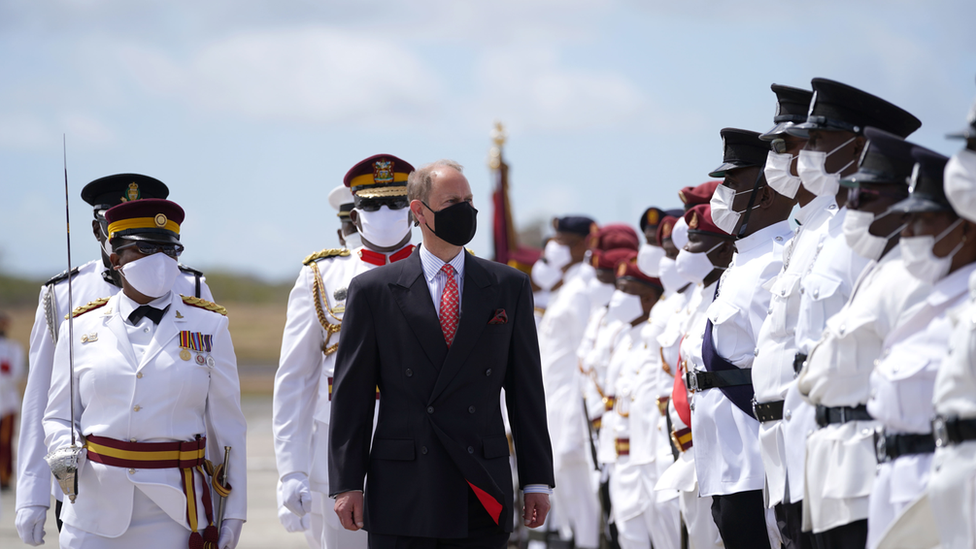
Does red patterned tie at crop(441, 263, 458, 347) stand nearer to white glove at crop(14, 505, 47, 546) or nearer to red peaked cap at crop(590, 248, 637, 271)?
white glove at crop(14, 505, 47, 546)

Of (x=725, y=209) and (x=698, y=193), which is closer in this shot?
(x=725, y=209)

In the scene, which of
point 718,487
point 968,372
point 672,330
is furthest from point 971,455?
point 672,330

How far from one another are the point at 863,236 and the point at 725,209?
5.51 ft

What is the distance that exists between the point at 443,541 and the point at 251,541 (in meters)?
7.67

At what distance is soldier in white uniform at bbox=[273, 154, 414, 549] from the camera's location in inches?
227

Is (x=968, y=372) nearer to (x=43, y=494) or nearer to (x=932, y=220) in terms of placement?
(x=932, y=220)

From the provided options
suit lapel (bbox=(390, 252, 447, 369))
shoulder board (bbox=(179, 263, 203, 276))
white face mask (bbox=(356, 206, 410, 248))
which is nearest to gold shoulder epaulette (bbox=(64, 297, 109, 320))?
shoulder board (bbox=(179, 263, 203, 276))

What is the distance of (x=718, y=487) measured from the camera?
553 cm

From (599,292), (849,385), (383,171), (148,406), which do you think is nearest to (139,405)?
(148,406)

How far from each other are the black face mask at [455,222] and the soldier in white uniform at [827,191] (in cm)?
142

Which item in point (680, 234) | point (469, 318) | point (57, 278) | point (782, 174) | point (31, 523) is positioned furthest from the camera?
point (680, 234)

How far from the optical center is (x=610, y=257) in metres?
10.5

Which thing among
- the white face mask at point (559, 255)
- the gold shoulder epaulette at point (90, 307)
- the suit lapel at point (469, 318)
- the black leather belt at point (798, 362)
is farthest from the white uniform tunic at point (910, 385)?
the white face mask at point (559, 255)

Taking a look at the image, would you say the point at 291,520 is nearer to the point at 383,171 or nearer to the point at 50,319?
the point at 50,319
